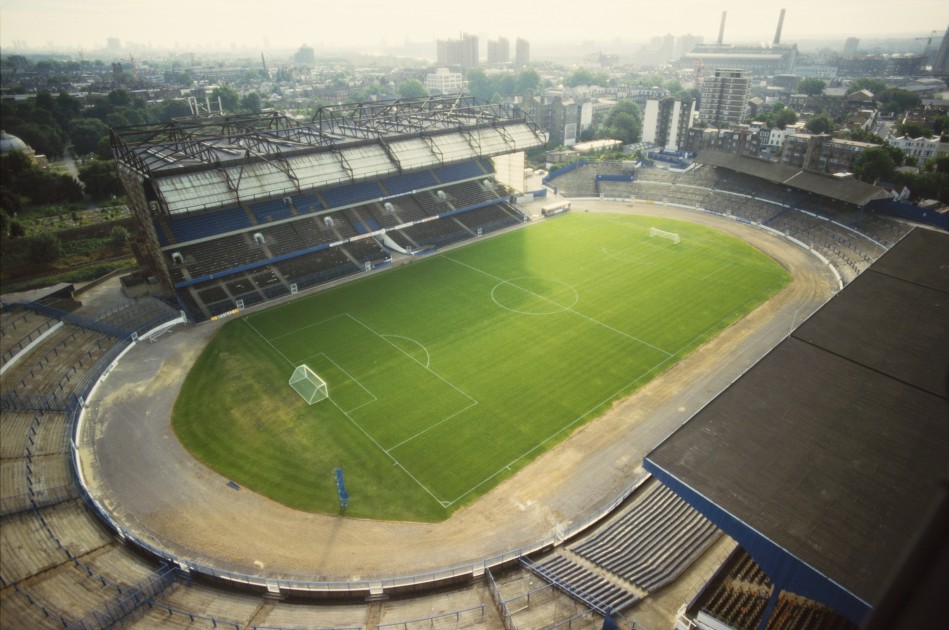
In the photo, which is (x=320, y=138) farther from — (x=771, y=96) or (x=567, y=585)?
(x=771, y=96)

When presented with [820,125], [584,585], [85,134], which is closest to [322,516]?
[584,585]

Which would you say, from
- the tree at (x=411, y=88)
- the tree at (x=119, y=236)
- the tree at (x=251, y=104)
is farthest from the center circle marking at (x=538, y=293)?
the tree at (x=411, y=88)

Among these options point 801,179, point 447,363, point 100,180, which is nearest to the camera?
point 447,363

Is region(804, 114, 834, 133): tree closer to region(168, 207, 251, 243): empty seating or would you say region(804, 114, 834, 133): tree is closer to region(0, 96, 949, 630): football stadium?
region(0, 96, 949, 630): football stadium

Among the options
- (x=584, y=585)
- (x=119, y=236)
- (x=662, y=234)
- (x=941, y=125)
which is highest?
(x=941, y=125)

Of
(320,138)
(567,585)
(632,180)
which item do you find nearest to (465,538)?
(567,585)

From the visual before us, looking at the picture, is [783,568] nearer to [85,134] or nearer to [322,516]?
[322,516]

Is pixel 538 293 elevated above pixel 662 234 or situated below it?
below
